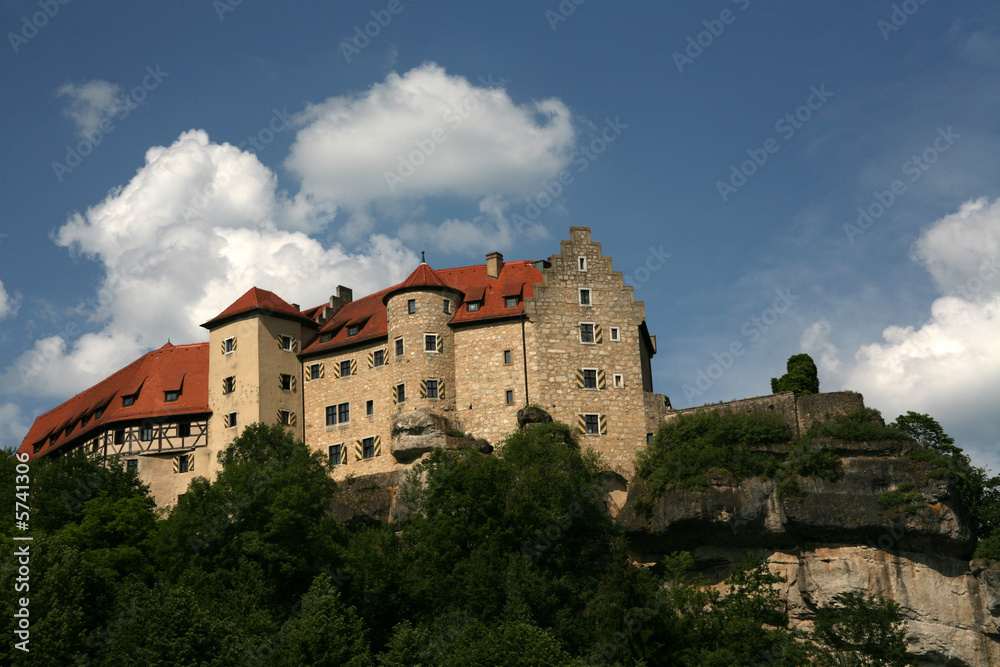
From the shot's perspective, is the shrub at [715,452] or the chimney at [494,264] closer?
the shrub at [715,452]

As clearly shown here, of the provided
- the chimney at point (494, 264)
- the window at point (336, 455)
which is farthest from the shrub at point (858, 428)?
the window at point (336, 455)

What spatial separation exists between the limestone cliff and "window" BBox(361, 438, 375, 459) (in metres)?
14.8

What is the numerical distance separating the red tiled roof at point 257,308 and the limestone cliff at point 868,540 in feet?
75.9

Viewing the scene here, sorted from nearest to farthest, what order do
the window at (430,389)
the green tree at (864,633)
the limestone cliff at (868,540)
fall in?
the green tree at (864,633), the limestone cliff at (868,540), the window at (430,389)

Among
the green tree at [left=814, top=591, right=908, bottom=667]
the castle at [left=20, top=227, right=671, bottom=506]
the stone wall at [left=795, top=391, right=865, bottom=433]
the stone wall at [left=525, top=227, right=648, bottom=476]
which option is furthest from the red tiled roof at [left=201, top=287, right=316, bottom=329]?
the green tree at [left=814, top=591, right=908, bottom=667]

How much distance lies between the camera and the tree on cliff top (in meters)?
61.2

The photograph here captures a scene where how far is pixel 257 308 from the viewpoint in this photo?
63.0m

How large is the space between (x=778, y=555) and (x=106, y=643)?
1109 inches

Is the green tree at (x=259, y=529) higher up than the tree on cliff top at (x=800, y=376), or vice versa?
the tree on cliff top at (x=800, y=376)

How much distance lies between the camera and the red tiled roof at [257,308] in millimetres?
63384

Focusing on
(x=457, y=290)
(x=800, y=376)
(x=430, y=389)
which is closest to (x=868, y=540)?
(x=800, y=376)

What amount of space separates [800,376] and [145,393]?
34.5 m

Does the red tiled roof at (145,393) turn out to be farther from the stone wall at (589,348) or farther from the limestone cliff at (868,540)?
the limestone cliff at (868,540)

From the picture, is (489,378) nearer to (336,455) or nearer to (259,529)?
(336,455)
